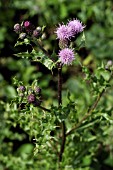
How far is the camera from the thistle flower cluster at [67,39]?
266 cm

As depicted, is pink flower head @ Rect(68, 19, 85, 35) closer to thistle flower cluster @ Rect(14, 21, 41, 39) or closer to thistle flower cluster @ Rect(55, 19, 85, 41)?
thistle flower cluster @ Rect(55, 19, 85, 41)

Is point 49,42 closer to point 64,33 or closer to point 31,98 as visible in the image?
point 64,33

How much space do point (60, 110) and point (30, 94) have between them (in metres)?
0.28

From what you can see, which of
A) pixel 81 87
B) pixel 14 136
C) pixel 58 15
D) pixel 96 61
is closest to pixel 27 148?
pixel 14 136

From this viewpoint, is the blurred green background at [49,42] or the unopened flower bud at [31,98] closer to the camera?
the unopened flower bud at [31,98]

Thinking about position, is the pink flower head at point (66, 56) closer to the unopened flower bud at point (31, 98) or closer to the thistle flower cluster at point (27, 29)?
the thistle flower cluster at point (27, 29)

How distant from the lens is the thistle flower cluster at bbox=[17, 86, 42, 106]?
8.68 feet

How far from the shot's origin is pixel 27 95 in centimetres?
269

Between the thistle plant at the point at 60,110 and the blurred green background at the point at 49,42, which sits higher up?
the blurred green background at the point at 49,42

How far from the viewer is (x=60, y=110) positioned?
2809mm

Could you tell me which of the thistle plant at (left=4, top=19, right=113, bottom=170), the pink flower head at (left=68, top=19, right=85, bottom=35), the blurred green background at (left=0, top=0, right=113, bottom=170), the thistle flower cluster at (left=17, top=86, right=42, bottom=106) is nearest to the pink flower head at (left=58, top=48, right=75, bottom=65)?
the thistle plant at (left=4, top=19, right=113, bottom=170)

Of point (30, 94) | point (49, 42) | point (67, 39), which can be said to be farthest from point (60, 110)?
point (49, 42)

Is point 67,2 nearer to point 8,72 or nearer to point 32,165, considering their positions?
point 8,72

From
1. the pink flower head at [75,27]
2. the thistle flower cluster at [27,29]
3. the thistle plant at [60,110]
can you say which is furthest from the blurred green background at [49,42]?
the thistle flower cluster at [27,29]
